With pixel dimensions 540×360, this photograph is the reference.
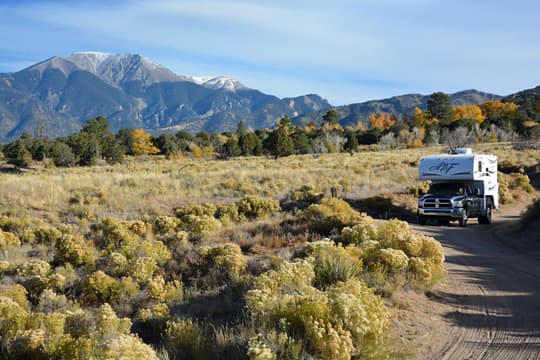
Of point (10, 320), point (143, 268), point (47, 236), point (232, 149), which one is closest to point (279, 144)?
point (232, 149)

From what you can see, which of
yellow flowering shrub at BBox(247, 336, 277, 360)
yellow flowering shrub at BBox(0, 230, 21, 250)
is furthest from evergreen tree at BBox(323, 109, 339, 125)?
yellow flowering shrub at BBox(247, 336, 277, 360)

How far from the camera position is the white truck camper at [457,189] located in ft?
52.5

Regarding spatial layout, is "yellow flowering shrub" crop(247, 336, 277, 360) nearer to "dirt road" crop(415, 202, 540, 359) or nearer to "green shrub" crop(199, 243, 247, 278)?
"dirt road" crop(415, 202, 540, 359)

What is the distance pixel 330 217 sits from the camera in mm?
12695

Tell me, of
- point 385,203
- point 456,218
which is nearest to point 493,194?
point 456,218

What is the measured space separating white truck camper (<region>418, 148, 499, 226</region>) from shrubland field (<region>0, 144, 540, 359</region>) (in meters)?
2.27

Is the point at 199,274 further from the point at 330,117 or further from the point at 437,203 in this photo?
the point at 330,117

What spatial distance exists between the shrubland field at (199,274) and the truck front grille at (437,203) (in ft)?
7.55

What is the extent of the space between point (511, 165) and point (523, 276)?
24274 mm

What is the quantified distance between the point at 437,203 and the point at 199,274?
10.1 metres

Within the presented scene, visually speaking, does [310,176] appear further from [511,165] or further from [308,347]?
[308,347]

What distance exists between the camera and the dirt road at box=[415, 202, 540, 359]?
5133mm

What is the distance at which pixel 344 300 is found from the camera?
4809mm

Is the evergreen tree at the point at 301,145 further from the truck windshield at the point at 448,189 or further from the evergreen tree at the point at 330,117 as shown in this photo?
the truck windshield at the point at 448,189
